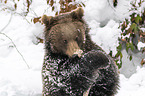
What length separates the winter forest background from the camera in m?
3.67

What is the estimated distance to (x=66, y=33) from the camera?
215 cm

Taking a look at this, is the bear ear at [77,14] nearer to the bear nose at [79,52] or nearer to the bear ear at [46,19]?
the bear ear at [46,19]

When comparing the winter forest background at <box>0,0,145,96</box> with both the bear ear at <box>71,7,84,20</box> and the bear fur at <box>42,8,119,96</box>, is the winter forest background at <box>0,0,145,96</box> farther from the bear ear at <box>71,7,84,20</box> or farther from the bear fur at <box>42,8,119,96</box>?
the bear ear at <box>71,7,84,20</box>

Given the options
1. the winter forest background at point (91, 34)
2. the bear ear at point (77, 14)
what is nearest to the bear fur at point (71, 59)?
the bear ear at point (77, 14)

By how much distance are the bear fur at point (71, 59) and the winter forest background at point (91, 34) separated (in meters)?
1.12

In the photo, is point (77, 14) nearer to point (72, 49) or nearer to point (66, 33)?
point (66, 33)

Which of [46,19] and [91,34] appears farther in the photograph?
[91,34]

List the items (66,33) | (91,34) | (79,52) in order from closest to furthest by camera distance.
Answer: (79,52) → (66,33) → (91,34)

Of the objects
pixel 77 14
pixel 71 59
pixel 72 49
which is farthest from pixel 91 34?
pixel 72 49

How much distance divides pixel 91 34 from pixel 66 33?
2192 millimetres

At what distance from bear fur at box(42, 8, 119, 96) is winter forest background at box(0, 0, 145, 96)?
3.68 feet

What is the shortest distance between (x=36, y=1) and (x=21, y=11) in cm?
50

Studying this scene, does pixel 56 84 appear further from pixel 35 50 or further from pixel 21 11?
pixel 21 11

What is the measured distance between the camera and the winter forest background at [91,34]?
12.0 ft
